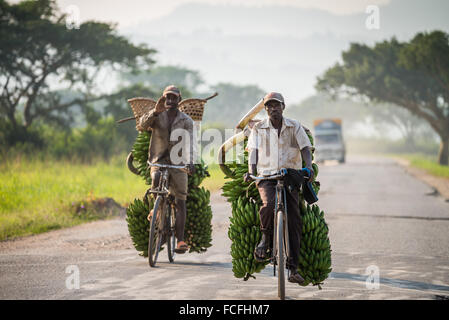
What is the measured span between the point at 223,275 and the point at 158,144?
1.76 meters

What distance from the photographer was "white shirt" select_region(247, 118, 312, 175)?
552cm

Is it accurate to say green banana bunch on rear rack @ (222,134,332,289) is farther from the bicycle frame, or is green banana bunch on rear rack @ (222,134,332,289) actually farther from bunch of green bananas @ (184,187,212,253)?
bunch of green bananas @ (184,187,212,253)

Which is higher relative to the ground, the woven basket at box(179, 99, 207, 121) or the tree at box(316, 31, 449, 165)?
the tree at box(316, 31, 449, 165)

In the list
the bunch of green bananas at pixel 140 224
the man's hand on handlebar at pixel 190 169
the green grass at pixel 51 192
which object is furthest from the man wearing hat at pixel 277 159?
the green grass at pixel 51 192

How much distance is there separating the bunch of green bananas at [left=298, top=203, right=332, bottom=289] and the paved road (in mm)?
200

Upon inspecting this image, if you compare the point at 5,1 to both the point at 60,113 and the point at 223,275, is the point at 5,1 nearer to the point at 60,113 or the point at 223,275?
the point at 60,113

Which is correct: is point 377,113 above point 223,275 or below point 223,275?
above

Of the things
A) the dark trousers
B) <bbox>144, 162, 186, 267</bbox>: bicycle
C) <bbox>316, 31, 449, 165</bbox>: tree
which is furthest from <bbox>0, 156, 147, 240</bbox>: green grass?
<bbox>316, 31, 449, 165</bbox>: tree

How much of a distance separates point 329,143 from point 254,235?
120 ft

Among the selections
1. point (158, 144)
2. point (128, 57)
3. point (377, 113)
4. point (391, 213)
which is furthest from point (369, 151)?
point (158, 144)
